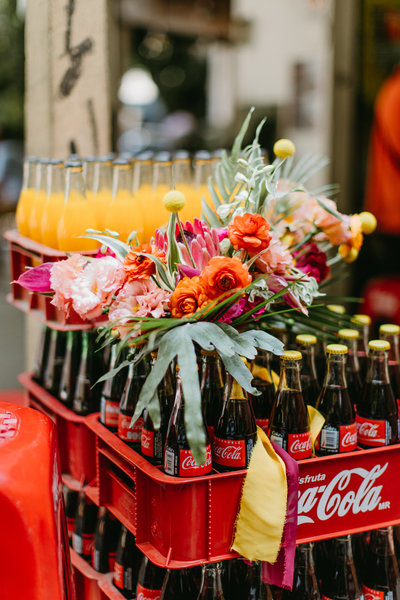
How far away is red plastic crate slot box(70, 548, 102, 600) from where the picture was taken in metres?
1.95

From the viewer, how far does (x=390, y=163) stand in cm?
441

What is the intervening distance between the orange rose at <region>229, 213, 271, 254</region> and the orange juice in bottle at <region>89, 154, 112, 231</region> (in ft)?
Result: 2.32

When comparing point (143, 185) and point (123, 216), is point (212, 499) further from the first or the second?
point (143, 185)

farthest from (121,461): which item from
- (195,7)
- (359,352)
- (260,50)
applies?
A: (195,7)

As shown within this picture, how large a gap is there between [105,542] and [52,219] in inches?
39.0

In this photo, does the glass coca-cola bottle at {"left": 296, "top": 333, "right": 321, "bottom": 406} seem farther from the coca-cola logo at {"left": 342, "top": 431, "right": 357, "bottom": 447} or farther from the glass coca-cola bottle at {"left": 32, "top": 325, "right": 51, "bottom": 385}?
the glass coca-cola bottle at {"left": 32, "top": 325, "right": 51, "bottom": 385}

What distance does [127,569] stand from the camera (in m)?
1.86

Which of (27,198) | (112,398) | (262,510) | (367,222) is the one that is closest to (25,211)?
(27,198)

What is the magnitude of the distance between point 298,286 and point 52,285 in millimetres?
579

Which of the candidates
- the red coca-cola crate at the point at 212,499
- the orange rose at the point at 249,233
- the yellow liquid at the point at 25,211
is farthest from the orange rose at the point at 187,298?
the yellow liquid at the point at 25,211

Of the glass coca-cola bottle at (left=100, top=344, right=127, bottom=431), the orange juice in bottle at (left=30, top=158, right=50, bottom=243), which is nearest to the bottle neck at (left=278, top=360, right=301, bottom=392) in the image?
the glass coca-cola bottle at (left=100, top=344, right=127, bottom=431)

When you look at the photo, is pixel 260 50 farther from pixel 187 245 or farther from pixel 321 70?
pixel 187 245

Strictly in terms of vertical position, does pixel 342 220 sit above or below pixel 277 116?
below

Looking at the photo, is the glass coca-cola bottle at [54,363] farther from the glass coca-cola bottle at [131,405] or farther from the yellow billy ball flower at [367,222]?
the yellow billy ball flower at [367,222]
